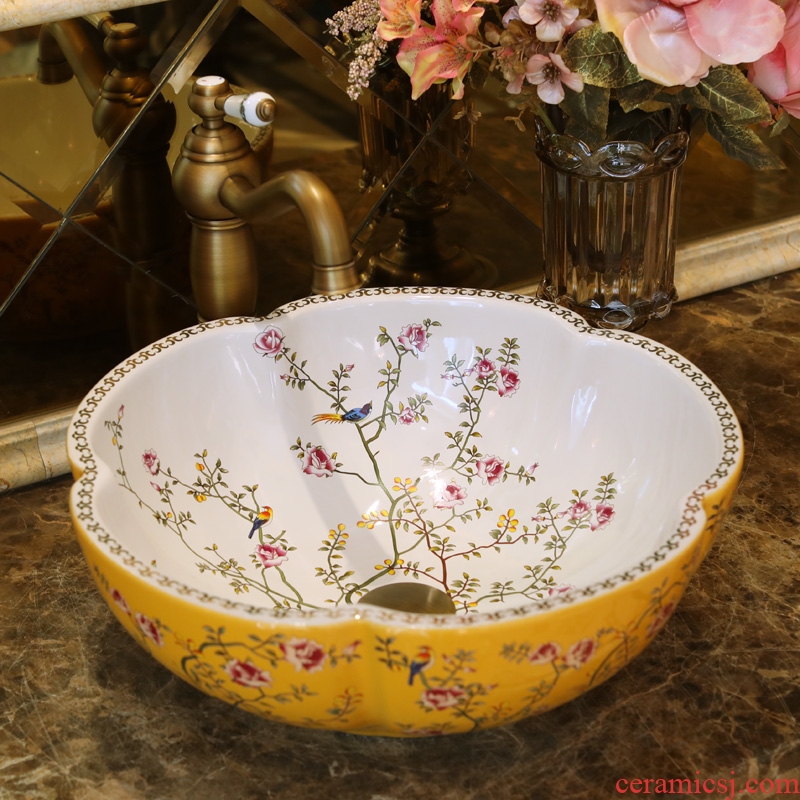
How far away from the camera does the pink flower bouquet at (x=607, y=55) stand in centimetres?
76

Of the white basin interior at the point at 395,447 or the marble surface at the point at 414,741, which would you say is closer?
the marble surface at the point at 414,741

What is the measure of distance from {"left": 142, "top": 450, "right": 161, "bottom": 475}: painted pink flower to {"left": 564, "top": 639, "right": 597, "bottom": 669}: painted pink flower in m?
0.37

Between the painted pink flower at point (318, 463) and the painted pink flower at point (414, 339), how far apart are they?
0.12 meters

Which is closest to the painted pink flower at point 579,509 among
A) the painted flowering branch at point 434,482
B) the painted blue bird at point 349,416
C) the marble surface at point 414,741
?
the painted flowering branch at point 434,482

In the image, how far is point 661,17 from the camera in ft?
2.52

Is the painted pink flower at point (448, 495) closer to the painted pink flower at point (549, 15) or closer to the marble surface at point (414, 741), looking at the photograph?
the marble surface at point (414, 741)

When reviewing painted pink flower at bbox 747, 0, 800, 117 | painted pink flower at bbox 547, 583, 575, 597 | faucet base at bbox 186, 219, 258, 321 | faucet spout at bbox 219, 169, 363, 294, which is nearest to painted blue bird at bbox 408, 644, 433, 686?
painted pink flower at bbox 547, 583, 575, 597

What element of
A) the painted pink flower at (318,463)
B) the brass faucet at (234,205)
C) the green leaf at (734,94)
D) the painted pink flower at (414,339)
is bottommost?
the painted pink flower at (318,463)

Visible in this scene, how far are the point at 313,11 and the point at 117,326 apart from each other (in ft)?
1.16

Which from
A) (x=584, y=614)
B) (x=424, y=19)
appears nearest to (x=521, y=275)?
(x=424, y=19)

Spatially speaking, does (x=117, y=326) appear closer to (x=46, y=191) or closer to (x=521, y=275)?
(x=46, y=191)

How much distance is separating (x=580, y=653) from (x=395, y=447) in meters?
0.36

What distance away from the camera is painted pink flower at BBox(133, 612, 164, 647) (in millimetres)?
608

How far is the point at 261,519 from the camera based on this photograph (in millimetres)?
861
